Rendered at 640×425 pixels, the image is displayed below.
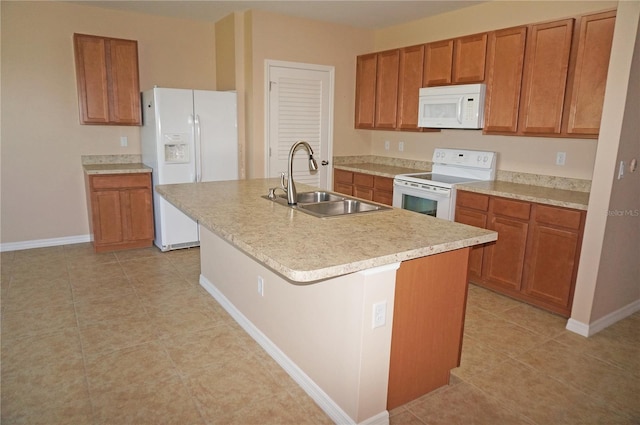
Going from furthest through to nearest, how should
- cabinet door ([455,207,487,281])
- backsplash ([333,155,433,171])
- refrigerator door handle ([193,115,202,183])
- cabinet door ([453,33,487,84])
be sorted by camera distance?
backsplash ([333,155,433,171]) → refrigerator door handle ([193,115,202,183]) → cabinet door ([453,33,487,84]) → cabinet door ([455,207,487,281])

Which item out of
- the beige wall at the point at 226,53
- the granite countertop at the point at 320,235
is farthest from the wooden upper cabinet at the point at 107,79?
the granite countertop at the point at 320,235

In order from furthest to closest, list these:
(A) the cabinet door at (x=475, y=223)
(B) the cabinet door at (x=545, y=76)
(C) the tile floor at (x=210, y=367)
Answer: (A) the cabinet door at (x=475, y=223)
(B) the cabinet door at (x=545, y=76)
(C) the tile floor at (x=210, y=367)

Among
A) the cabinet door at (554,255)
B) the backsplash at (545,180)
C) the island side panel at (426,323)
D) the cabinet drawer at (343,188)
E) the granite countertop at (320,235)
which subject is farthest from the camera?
the cabinet drawer at (343,188)

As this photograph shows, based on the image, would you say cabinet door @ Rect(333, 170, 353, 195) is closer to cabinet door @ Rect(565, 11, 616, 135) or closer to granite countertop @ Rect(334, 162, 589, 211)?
granite countertop @ Rect(334, 162, 589, 211)

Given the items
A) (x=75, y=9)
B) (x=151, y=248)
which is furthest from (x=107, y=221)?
(x=75, y=9)

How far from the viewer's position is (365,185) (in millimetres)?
5023

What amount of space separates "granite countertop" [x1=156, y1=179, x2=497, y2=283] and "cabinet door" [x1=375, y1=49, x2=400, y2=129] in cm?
267

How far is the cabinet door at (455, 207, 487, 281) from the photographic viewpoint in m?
3.68

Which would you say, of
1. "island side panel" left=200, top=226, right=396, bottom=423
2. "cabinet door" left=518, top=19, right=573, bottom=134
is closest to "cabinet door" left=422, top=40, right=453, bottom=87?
"cabinet door" left=518, top=19, right=573, bottom=134

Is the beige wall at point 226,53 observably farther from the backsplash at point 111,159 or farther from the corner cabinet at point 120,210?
the corner cabinet at point 120,210

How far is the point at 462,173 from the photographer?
4375 mm

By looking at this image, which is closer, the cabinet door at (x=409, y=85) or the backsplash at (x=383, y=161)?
the cabinet door at (x=409, y=85)

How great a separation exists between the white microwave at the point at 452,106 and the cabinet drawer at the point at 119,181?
303 centimetres

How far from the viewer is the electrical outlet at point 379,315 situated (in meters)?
1.84
